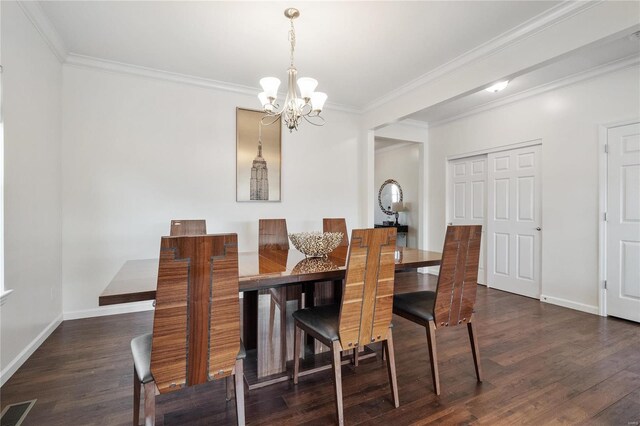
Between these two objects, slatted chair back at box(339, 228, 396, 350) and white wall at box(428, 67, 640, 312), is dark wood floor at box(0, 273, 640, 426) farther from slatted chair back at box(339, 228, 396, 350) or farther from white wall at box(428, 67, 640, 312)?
white wall at box(428, 67, 640, 312)

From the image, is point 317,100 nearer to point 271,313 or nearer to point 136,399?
point 271,313

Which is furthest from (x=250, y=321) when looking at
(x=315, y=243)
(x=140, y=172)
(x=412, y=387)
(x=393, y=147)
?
(x=393, y=147)

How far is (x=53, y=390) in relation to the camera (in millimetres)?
1854

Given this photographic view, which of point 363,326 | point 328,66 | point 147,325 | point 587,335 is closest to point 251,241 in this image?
point 147,325

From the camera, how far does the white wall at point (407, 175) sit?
5574mm

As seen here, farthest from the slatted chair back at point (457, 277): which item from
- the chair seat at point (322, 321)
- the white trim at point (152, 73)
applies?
the white trim at point (152, 73)

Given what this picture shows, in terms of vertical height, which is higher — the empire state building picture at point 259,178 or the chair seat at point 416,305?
the empire state building picture at point 259,178

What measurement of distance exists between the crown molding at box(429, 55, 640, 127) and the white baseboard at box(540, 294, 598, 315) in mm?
2416

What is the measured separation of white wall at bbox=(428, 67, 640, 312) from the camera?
311cm

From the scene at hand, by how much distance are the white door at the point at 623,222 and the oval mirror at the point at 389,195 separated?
3235 millimetres

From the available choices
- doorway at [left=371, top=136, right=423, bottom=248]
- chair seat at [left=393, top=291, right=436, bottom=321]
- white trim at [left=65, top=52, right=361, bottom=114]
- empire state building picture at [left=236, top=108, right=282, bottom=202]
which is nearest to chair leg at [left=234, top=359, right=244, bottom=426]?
chair seat at [left=393, top=291, right=436, bottom=321]

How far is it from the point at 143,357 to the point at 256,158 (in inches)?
112

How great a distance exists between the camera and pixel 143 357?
1334 mm

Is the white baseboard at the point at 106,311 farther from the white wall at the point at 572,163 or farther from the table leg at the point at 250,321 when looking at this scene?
the white wall at the point at 572,163
